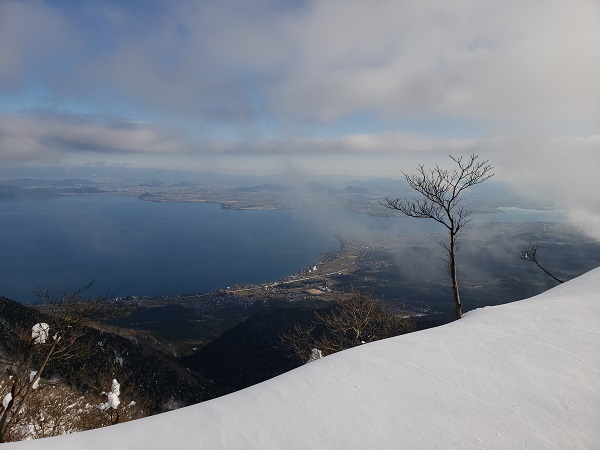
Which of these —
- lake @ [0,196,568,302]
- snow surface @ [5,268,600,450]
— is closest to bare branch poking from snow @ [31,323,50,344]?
snow surface @ [5,268,600,450]

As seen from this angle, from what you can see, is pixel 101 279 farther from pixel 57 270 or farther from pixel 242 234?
pixel 242 234

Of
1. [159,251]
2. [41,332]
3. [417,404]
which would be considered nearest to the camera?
[417,404]

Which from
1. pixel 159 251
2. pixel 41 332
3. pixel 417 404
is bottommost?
pixel 159 251

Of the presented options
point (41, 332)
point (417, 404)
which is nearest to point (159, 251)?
point (41, 332)

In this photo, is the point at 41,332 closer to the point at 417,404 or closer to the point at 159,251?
the point at 417,404

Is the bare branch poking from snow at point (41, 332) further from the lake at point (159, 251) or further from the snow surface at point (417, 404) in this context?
the lake at point (159, 251)

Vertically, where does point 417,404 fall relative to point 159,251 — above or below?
above

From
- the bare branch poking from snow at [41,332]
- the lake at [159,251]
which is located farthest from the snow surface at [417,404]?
the lake at [159,251]
